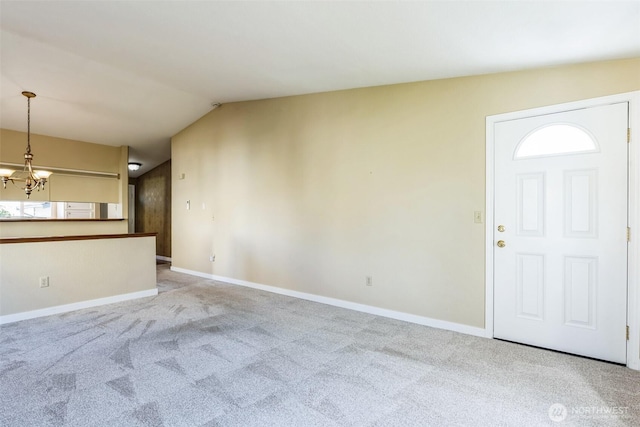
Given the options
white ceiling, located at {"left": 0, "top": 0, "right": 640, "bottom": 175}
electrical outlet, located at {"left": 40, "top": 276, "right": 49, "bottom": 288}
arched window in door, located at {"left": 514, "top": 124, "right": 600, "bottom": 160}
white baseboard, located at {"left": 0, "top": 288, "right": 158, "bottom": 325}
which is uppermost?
white ceiling, located at {"left": 0, "top": 0, "right": 640, "bottom": 175}

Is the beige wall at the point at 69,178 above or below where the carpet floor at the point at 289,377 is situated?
above

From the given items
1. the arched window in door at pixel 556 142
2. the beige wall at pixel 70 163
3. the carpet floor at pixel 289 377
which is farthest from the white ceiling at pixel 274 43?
the carpet floor at pixel 289 377

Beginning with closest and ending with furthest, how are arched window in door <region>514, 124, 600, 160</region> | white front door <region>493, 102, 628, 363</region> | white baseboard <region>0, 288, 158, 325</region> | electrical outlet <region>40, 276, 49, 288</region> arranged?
1. white front door <region>493, 102, 628, 363</region>
2. arched window in door <region>514, 124, 600, 160</region>
3. white baseboard <region>0, 288, 158, 325</region>
4. electrical outlet <region>40, 276, 49, 288</region>

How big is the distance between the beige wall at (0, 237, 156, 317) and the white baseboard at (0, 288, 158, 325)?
4 centimetres

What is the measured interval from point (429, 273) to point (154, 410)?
264 cm

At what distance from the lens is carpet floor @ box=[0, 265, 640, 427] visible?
6.11ft

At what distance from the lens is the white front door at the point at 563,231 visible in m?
2.52

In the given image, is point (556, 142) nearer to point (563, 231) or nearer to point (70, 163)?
point (563, 231)

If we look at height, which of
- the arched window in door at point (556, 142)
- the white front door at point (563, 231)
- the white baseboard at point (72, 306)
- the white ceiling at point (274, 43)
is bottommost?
the white baseboard at point (72, 306)

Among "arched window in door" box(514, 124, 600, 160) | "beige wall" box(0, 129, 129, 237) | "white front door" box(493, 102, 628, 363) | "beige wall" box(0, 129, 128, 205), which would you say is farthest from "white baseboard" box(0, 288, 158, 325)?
"arched window in door" box(514, 124, 600, 160)

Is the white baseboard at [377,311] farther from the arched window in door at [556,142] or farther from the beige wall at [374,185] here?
the arched window in door at [556,142]

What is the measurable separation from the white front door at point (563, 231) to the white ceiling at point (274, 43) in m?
0.60

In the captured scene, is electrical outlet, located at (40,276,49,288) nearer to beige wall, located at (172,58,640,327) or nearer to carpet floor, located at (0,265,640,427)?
carpet floor, located at (0,265,640,427)

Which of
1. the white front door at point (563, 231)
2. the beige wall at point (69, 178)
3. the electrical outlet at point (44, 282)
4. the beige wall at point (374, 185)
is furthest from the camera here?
the beige wall at point (69, 178)
